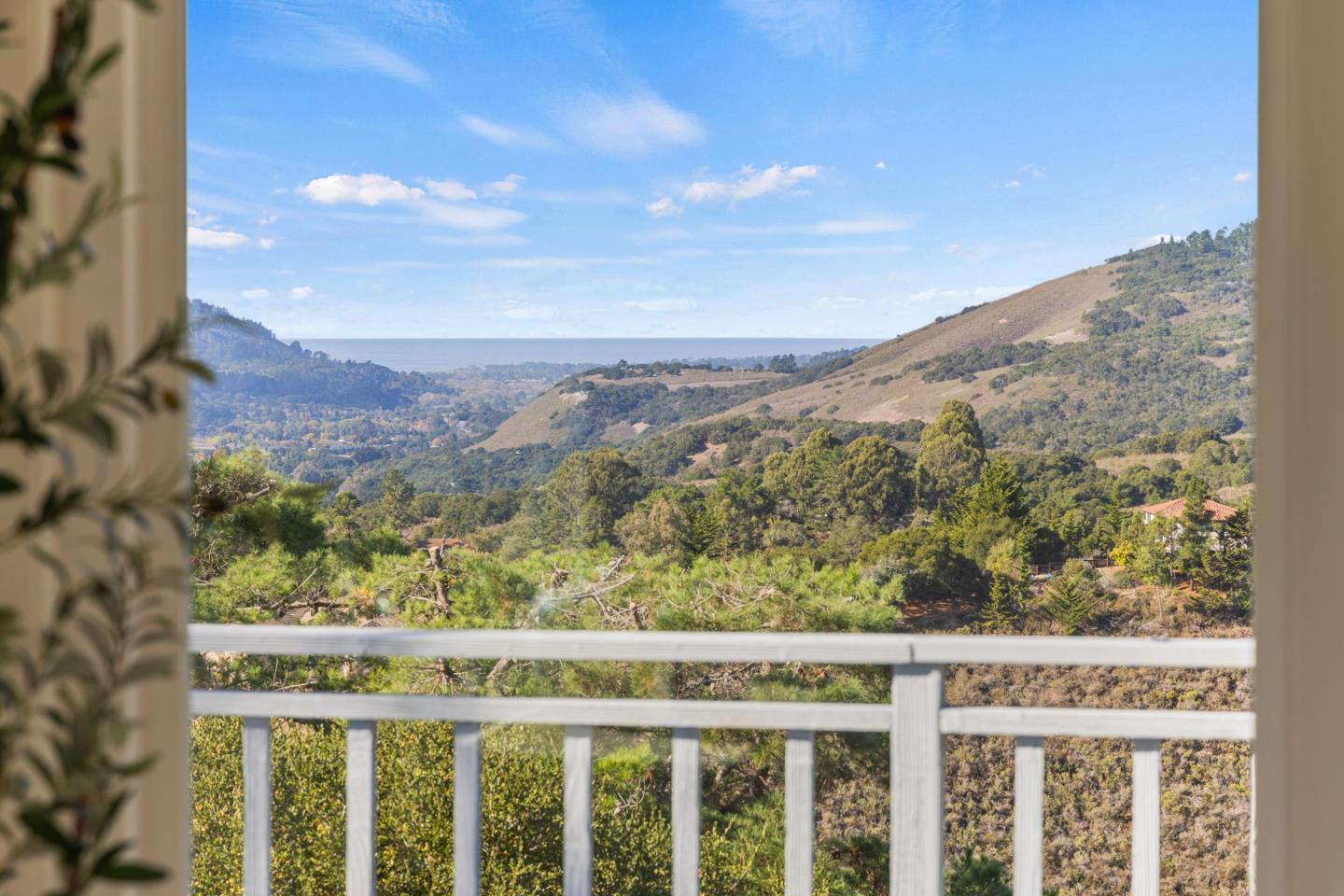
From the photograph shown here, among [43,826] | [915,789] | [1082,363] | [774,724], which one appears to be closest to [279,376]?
[774,724]

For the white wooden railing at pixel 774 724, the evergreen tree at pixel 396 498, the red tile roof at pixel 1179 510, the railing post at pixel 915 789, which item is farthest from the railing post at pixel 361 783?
the red tile roof at pixel 1179 510

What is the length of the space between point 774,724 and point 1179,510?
1.07 meters

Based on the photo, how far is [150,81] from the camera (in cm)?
62

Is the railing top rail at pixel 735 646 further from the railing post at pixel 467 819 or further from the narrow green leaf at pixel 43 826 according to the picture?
the narrow green leaf at pixel 43 826

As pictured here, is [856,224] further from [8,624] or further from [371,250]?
[8,624]

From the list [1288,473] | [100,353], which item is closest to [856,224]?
[1288,473]

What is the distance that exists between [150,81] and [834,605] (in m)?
1.82

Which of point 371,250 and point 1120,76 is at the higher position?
→ point 1120,76

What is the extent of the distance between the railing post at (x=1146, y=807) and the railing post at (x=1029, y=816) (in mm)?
171

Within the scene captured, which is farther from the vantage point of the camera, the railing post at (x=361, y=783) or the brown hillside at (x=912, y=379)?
the brown hillside at (x=912, y=379)

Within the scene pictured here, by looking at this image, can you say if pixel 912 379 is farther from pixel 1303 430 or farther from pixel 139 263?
pixel 139 263

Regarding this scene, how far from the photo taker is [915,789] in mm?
1669

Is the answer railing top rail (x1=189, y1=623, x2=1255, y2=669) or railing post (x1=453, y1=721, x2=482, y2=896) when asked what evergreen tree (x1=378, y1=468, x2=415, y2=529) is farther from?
railing post (x1=453, y1=721, x2=482, y2=896)

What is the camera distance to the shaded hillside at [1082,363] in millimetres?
2002
